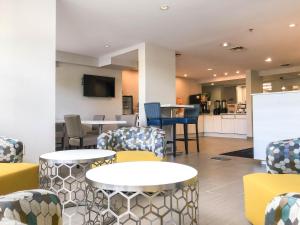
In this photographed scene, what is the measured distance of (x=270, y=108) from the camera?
4.32m

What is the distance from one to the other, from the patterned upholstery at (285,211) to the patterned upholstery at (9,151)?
2302 mm

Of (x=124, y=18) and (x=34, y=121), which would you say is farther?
(x=124, y=18)

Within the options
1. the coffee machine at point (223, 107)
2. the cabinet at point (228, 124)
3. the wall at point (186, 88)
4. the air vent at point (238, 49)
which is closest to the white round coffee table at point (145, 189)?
the air vent at point (238, 49)

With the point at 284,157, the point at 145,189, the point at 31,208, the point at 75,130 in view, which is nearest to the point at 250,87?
the point at 75,130

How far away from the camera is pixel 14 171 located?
6.50ft

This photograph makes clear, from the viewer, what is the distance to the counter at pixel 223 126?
31.6 feet

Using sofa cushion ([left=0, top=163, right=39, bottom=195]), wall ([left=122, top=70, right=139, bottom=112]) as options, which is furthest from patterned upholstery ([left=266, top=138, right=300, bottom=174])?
wall ([left=122, top=70, right=139, bottom=112])

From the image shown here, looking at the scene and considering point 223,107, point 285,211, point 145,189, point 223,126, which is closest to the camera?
point 285,211

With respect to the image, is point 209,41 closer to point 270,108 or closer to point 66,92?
point 270,108

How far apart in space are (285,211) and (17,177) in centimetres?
193

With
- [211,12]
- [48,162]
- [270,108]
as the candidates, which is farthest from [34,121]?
[270,108]

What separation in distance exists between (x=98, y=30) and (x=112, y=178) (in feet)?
14.6

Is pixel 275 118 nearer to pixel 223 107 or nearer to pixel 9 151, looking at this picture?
pixel 9 151

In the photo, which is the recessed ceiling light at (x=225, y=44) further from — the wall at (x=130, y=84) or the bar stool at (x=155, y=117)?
the wall at (x=130, y=84)
